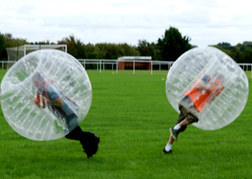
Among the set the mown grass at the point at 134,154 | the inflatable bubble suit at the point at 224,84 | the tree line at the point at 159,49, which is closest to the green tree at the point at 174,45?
the tree line at the point at 159,49

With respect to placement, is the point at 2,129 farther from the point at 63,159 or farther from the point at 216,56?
the point at 216,56

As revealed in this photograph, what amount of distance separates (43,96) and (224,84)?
3004 millimetres

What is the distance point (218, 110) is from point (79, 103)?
237 cm

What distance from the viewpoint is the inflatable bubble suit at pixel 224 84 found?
635cm

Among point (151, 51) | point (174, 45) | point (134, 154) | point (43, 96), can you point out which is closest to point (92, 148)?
point (134, 154)

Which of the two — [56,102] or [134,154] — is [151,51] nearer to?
[134,154]

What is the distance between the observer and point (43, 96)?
5.79m

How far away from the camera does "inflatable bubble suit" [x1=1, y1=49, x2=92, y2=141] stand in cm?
580

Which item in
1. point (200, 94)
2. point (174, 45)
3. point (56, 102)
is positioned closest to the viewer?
point (56, 102)

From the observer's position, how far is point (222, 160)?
6297 millimetres

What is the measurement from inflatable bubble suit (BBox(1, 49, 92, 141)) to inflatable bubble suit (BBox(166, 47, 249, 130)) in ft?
5.72

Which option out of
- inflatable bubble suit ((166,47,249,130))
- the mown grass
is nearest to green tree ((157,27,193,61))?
the mown grass

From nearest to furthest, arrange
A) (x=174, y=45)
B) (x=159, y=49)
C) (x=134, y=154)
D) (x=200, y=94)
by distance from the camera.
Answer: (x=200, y=94) → (x=134, y=154) → (x=174, y=45) → (x=159, y=49)

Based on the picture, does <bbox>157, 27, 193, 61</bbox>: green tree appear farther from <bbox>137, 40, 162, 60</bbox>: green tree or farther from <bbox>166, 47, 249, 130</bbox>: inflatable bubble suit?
<bbox>166, 47, 249, 130</bbox>: inflatable bubble suit
